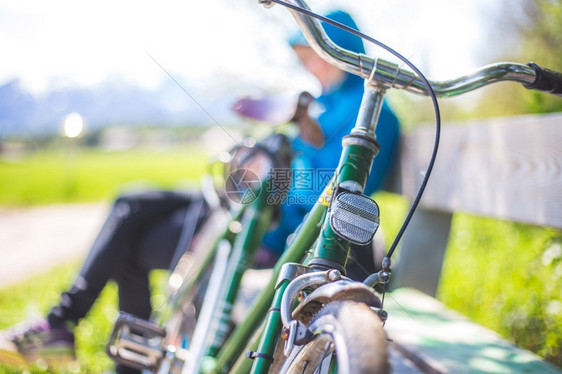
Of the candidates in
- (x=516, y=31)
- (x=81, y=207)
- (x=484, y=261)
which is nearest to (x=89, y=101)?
(x=516, y=31)

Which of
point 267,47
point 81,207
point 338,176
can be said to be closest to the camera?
point 338,176

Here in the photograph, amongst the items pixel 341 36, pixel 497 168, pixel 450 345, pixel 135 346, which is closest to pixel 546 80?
pixel 497 168

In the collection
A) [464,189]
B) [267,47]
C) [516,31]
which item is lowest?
[464,189]

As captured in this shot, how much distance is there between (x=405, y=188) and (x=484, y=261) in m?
1.33

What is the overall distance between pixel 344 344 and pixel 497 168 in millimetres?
1174

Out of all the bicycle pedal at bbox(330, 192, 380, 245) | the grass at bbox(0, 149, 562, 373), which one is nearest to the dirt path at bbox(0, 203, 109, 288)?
the grass at bbox(0, 149, 562, 373)

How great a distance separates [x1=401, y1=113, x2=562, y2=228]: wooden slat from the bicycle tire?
0.77 meters

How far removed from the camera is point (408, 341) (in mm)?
1792

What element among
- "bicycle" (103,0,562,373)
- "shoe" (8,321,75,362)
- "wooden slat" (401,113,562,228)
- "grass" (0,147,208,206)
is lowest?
"shoe" (8,321,75,362)

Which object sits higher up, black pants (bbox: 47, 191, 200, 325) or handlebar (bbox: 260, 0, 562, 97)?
handlebar (bbox: 260, 0, 562, 97)

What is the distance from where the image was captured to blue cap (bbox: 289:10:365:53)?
1680 millimetres

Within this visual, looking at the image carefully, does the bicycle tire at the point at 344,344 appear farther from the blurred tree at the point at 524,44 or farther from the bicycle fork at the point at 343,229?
the blurred tree at the point at 524,44

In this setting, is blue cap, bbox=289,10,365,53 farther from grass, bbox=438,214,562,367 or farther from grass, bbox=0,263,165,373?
grass, bbox=0,263,165,373

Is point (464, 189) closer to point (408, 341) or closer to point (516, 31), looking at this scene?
point (408, 341)
